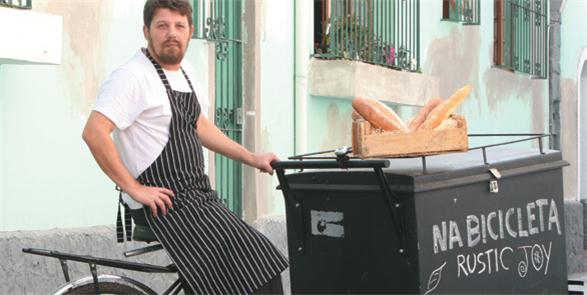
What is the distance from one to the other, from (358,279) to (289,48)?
5.85 metres

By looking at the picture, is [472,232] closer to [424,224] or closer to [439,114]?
[424,224]

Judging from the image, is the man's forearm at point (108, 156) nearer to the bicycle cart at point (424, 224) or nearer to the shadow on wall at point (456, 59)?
the bicycle cart at point (424, 224)

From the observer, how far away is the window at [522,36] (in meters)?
16.3

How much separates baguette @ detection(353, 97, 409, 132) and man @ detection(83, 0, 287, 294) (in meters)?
0.67

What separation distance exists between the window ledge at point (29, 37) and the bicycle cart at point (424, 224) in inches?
89.4

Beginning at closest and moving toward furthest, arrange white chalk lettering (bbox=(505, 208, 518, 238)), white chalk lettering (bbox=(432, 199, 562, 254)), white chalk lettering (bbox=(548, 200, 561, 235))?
1. white chalk lettering (bbox=(432, 199, 562, 254))
2. white chalk lettering (bbox=(505, 208, 518, 238))
3. white chalk lettering (bbox=(548, 200, 561, 235))

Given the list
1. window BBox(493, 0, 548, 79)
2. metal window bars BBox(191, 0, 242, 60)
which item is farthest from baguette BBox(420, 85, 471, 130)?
window BBox(493, 0, 548, 79)

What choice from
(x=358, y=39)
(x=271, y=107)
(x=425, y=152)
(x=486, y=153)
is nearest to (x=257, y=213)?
(x=271, y=107)

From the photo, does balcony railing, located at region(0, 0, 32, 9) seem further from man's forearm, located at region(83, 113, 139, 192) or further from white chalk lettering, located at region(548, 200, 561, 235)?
white chalk lettering, located at region(548, 200, 561, 235)

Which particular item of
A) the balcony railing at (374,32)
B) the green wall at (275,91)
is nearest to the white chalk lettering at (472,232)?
the green wall at (275,91)

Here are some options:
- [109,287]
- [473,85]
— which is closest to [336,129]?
[473,85]

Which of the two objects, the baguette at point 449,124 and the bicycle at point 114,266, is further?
the baguette at point 449,124

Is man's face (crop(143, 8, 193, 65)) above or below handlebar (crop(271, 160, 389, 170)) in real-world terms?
above

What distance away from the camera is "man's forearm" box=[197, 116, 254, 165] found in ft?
18.1
